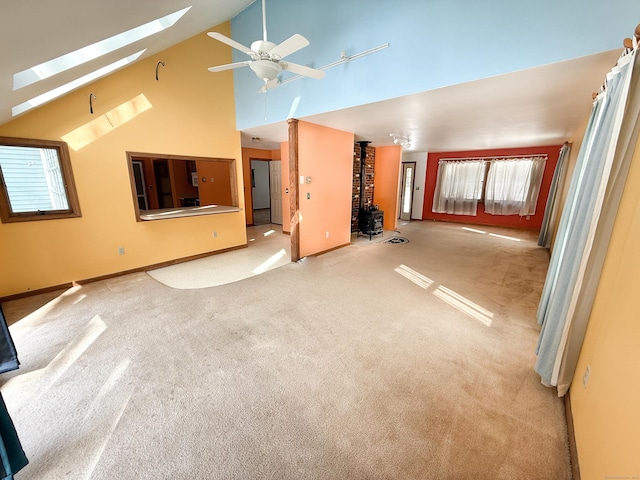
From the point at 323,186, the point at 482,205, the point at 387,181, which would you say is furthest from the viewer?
the point at 482,205

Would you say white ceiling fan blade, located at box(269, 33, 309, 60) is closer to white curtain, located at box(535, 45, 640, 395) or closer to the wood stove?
white curtain, located at box(535, 45, 640, 395)

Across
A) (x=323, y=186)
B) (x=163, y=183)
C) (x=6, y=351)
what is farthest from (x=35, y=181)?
(x=163, y=183)

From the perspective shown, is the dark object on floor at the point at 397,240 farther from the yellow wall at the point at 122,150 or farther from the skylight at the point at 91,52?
the skylight at the point at 91,52

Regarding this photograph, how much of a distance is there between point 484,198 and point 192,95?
26.3ft

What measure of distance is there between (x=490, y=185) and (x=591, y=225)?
7126 millimetres

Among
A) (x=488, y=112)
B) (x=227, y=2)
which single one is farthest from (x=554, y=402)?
(x=227, y=2)

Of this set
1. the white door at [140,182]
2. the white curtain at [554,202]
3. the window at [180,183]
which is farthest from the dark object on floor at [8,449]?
the white door at [140,182]

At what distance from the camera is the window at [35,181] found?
2924 mm

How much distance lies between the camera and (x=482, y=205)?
7.91 m

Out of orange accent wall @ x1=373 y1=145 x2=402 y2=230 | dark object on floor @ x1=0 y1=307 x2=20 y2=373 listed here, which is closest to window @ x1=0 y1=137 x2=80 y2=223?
dark object on floor @ x1=0 y1=307 x2=20 y2=373

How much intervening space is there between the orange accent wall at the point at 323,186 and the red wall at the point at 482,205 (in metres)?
4.63

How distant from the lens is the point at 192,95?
4.18m

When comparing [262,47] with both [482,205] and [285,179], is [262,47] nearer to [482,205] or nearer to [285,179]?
[285,179]

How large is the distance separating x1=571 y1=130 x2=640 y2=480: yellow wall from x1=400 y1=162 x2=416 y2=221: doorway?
804 centimetres
